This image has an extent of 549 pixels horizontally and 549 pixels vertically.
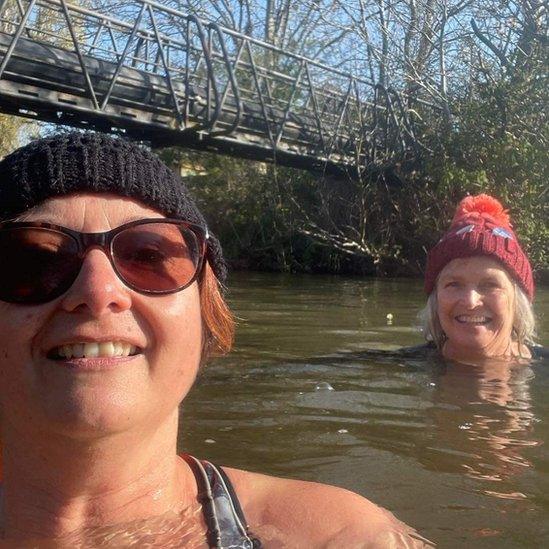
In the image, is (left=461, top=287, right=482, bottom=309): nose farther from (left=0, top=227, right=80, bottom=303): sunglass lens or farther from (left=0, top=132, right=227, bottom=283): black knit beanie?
(left=0, top=227, right=80, bottom=303): sunglass lens

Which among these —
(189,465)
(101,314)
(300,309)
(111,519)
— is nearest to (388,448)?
(189,465)

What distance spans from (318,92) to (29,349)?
630 inches

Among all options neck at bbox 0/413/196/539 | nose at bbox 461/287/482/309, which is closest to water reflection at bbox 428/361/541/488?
nose at bbox 461/287/482/309

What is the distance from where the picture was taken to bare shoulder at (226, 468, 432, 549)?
1.96 m

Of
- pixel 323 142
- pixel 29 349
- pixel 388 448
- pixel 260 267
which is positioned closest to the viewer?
pixel 29 349

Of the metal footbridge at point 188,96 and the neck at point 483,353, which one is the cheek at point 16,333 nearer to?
the neck at point 483,353

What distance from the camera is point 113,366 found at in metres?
1.72

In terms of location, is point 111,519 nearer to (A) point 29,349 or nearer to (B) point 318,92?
(A) point 29,349

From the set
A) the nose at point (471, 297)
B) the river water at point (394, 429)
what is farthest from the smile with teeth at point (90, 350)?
the nose at point (471, 297)

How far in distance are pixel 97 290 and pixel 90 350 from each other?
0.12 m

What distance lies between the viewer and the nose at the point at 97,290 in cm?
173

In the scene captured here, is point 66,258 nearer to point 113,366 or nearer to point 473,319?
point 113,366

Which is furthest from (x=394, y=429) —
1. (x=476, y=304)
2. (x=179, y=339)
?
(x=179, y=339)

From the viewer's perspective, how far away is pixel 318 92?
17250mm
